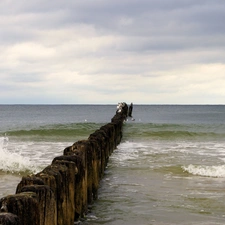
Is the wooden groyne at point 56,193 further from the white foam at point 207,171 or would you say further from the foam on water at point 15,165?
the foam on water at point 15,165

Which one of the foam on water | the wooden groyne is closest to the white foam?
the wooden groyne

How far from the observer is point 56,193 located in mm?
4520

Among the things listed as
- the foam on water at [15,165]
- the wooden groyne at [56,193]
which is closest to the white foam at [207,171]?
the wooden groyne at [56,193]

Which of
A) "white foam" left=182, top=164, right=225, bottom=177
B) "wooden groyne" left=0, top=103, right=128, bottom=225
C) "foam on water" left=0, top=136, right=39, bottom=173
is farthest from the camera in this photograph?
"foam on water" left=0, top=136, right=39, bottom=173

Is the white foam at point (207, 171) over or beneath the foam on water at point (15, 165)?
over

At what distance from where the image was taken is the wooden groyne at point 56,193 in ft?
9.84

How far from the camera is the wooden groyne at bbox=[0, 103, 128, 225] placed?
3.00 metres

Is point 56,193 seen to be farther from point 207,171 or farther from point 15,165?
point 15,165

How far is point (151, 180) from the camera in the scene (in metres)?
9.31

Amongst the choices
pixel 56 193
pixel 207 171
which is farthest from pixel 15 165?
pixel 56 193

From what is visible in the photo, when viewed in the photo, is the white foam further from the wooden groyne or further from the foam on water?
the foam on water

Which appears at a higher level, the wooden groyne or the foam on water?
the wooden groyne

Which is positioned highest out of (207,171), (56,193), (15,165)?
(56,193)

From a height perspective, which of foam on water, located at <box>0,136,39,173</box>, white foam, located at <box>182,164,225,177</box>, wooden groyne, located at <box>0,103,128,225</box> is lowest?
foam on water, located at <box>0,136,39,173</box>
